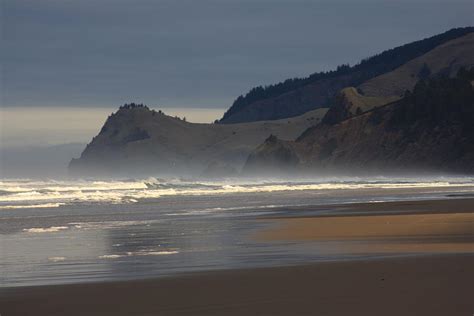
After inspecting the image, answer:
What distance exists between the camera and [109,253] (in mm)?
17609

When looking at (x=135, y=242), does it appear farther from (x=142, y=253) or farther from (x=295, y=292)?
(x=295, y=292)

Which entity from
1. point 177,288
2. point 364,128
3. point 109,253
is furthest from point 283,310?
point 364,128

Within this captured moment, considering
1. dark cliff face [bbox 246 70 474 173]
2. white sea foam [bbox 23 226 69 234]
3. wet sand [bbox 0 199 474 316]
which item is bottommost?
wet sand [bbox 0 199 474 316]

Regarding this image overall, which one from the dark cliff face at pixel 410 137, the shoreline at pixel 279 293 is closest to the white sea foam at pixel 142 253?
the shoreline at pixel 279 293

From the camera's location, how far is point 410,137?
12000cm

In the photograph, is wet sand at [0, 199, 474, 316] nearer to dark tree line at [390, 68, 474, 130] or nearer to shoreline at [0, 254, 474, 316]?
shoreline at [0, 254, 474, 316]

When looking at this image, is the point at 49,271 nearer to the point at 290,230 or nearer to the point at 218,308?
the point at 218,308

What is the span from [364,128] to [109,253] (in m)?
115

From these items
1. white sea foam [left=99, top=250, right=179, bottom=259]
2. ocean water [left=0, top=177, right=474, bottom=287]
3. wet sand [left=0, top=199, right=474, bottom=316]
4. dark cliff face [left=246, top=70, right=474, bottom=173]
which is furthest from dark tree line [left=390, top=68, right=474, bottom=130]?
wet sand [left=0, top=199, right=474, bottom=316]

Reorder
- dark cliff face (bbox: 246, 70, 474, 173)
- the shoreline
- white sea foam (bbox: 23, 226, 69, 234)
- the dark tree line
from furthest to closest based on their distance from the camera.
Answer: the dark tree line < dark cliff face (bbox: 246, 70, 474, 173) < white sea foam (bbox: 23, 226, 69, 234) < the shoreline

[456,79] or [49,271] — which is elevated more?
[456,79]

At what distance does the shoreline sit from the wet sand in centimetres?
1

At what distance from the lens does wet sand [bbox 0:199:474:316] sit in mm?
10814

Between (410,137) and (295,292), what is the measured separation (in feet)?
362
